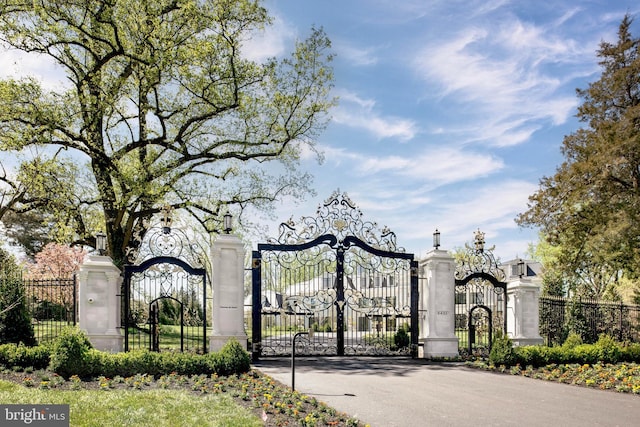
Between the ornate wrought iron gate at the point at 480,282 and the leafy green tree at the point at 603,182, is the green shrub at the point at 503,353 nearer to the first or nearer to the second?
the ornate wrought iron gate at the point at 480,282

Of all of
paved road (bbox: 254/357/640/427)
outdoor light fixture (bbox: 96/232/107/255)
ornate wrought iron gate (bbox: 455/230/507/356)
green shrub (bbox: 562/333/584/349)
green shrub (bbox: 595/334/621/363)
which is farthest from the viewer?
ornate wrought iron gate (bbox: 455/230/507/356)

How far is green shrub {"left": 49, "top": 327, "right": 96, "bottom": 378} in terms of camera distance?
34.7ft

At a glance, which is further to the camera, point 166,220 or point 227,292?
point 166,220

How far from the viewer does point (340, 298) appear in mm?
15258

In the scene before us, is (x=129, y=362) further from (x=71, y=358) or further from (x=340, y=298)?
(x=340, y=298)

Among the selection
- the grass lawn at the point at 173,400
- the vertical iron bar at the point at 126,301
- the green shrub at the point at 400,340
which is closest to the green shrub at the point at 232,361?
the grass lawn at the point at 173,400

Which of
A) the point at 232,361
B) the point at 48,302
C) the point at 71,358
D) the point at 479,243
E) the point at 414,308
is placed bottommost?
the point at 232,361

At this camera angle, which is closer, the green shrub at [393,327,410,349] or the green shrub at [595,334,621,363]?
the green shrub at [595,334,621,363]

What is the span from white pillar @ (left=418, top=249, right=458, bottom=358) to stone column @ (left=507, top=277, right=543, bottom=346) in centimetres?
211

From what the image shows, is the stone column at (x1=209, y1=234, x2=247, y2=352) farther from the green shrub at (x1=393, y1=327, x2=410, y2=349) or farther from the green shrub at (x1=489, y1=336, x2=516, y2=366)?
→ the green shrub at (x1=489, y1=336, x2=516, y2=366)

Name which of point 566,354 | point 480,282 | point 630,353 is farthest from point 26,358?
point 630,353

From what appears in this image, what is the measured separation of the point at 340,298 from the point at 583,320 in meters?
9.08

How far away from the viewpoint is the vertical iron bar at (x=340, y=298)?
49.8 feet

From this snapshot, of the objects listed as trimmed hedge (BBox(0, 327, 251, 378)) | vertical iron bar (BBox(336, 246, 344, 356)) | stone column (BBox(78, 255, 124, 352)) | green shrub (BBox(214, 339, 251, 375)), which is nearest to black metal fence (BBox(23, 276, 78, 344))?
stone column (BBox(78, 255, 124, 352))
